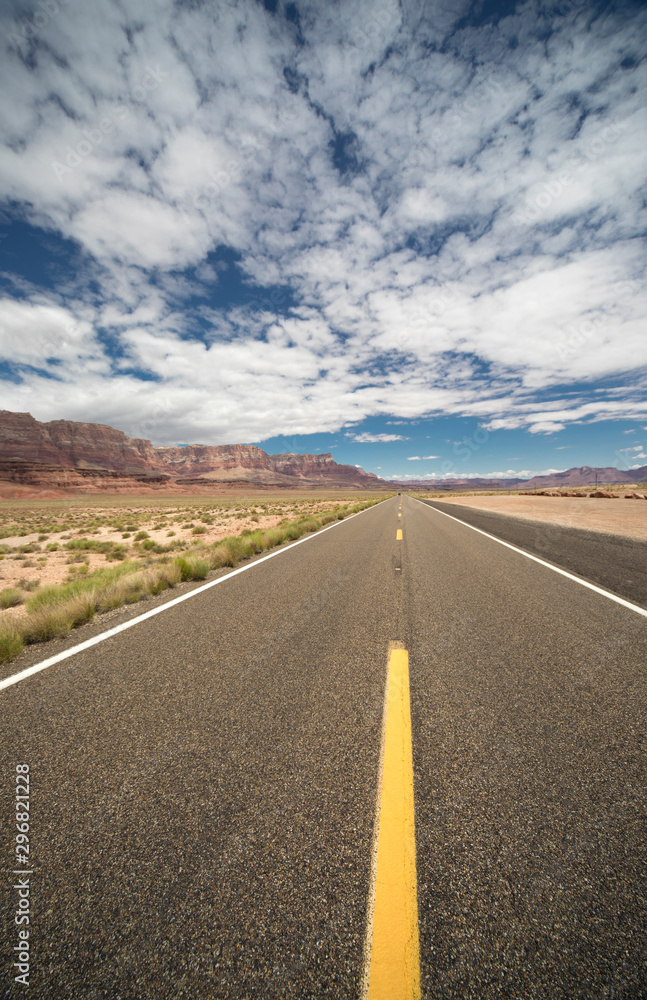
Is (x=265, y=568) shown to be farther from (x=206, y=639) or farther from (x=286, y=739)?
(x=286, y=739)

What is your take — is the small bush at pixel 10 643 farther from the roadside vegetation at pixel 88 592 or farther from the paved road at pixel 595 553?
the paved road at pixel 595 553

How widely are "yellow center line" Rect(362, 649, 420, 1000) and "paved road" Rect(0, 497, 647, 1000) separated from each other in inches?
1.7

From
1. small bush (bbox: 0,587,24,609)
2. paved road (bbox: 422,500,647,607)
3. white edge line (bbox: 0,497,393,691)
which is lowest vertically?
small bush (bbox: 0,587,24,609)

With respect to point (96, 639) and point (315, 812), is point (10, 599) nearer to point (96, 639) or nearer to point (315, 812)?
point (96, 639)

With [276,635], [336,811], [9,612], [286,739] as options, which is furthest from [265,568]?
[336,811]

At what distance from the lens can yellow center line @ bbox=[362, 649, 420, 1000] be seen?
1270 millimetres

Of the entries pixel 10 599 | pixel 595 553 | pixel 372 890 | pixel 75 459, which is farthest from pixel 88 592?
pixel 75 459

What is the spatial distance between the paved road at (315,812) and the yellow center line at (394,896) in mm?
43

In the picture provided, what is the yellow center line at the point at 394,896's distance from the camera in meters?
1.27

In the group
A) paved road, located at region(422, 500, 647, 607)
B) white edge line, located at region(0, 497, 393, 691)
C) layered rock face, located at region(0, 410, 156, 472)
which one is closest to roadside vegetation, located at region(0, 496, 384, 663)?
white edge line, located at region(0, 497, 393, 691)

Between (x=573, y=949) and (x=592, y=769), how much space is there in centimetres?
106

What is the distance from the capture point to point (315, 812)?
6.33 feet

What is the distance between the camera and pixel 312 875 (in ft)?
5.25

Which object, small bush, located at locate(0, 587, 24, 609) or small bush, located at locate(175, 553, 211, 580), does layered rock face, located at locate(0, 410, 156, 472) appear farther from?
small bush, located at locate(175, 553, 211, 580)
